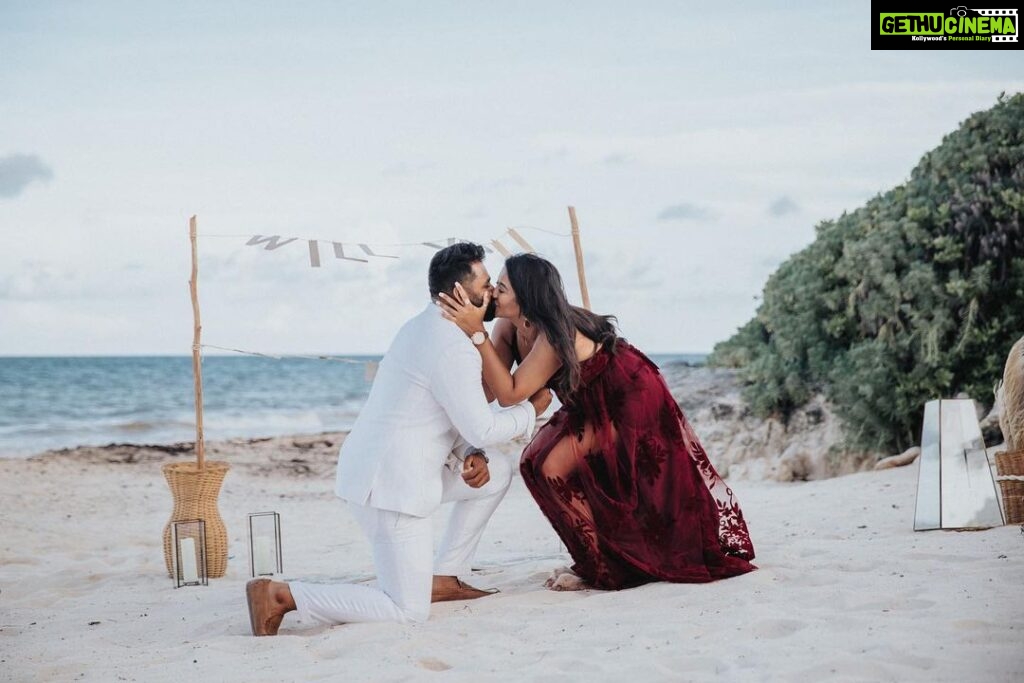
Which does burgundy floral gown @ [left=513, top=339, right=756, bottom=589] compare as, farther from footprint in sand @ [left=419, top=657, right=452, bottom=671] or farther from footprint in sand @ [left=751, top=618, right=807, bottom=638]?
footprint in sand @ [left=419, top=657, right=452, bottom=671]

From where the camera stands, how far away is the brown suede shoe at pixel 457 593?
4.37 meters

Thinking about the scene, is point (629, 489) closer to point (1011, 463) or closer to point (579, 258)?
point (579, 258)

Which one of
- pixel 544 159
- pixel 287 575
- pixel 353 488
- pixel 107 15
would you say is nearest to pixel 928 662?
pixel 353 488

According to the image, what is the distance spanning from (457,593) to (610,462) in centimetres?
89

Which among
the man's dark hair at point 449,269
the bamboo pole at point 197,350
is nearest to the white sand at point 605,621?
the bamboo pole at point 197,350

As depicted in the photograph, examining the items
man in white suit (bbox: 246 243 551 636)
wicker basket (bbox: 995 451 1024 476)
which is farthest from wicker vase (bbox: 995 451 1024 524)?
man in white suit (bbox: 246 243 551 636)

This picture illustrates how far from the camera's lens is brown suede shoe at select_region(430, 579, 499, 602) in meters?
4.37

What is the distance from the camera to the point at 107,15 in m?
13.6

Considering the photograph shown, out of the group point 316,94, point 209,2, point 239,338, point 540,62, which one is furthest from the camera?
point 239,338

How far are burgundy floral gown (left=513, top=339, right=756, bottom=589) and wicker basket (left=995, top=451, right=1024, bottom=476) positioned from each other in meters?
1.56

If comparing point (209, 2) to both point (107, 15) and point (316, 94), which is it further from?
point (316, 94)

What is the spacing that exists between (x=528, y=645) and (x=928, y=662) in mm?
1326

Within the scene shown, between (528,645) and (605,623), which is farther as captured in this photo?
(605,623)

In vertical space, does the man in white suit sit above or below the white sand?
above
